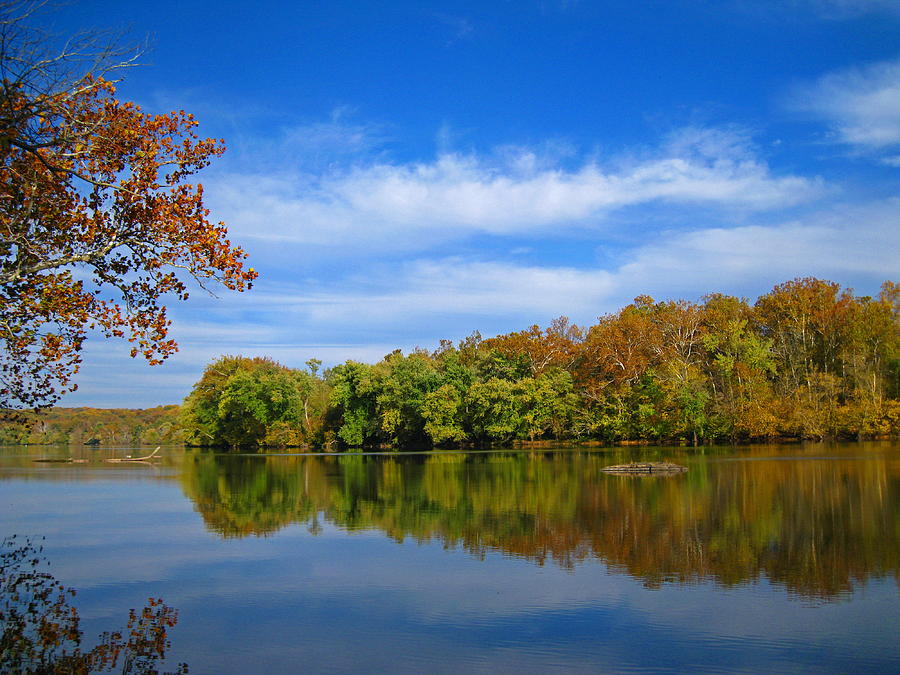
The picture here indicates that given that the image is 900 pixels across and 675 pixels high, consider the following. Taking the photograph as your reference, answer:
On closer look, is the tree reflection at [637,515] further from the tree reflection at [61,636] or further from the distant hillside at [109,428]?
the distant hillside at [109,428]

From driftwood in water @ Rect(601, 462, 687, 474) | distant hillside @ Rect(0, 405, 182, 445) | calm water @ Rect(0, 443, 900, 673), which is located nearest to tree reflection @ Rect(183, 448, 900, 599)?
calm water @ Rect(0, 443, 900, 673)

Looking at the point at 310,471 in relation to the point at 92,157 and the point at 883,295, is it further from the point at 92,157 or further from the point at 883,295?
the point at 883,295

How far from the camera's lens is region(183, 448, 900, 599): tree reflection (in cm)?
1175

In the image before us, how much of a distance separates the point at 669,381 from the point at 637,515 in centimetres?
4045

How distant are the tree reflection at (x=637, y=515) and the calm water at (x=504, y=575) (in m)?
0.10

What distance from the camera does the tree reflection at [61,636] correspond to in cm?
742

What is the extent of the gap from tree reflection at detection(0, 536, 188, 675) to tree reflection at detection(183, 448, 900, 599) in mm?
5997

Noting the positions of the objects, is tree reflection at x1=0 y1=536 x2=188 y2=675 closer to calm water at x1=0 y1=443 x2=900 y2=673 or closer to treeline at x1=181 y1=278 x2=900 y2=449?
calm water at x1=0 y1=443 x2=900 y2=673

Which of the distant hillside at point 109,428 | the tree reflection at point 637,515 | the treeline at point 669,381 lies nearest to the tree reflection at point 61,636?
the tree reflection at point 637,515

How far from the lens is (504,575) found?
11.2 metres

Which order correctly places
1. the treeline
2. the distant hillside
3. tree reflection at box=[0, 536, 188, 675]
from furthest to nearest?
the distant hillside → the treeline → tree reflection at box=[0, 536, 188, 675]

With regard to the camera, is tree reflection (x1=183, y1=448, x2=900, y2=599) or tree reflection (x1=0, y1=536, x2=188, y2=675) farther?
tree reflection (x1=183, y1=448, x2=900, y2=599)

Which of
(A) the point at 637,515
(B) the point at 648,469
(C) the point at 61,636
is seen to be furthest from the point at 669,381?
(C) the point at 61,636

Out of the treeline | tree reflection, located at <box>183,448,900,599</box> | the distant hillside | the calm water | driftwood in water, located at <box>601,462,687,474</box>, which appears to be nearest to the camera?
the calm water
